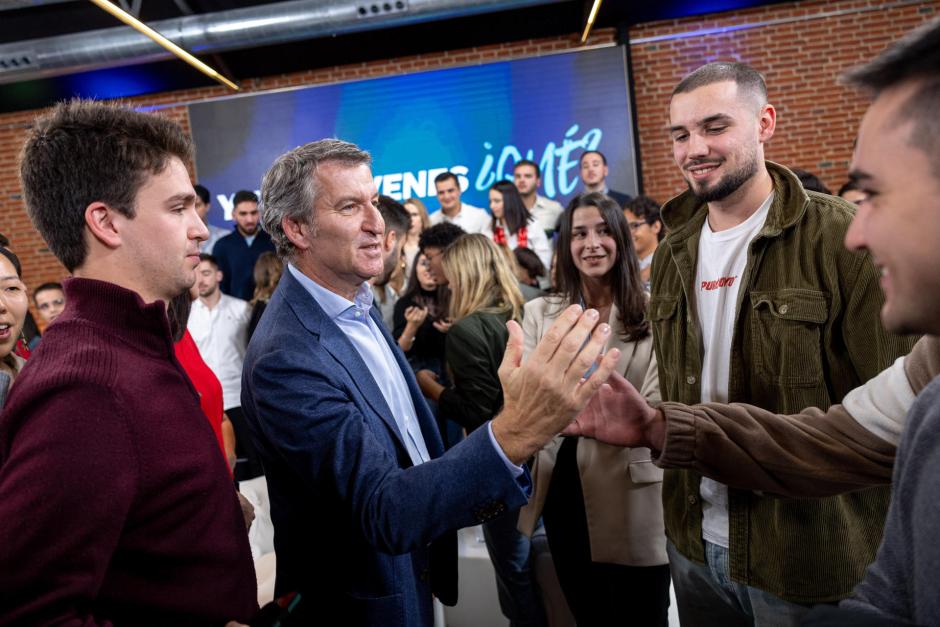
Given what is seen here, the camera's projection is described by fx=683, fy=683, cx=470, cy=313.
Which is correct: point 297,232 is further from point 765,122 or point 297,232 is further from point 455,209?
point 455,209

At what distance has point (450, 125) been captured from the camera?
7266mm

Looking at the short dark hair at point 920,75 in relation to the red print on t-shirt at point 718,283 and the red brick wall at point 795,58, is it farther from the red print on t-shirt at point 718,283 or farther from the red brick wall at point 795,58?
the red brick wall at point 795,58

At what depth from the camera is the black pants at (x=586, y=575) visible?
2.31 m

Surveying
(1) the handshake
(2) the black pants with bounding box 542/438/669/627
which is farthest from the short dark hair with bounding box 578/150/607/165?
(1) the handshake

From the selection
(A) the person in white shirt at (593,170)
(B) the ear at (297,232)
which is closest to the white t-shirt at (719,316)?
(B) the ear at (297,232)

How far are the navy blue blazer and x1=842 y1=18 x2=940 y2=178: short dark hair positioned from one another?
79 cm

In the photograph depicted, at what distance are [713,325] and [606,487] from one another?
0.78 meters

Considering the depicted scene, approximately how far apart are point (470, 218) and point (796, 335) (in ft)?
17.1

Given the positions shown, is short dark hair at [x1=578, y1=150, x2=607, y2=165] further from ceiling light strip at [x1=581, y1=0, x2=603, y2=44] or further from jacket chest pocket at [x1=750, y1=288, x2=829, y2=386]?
jacket chest pocket at [x1=750, y1=288, x2=829, y2=386]

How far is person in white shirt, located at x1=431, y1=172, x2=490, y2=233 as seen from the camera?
638cm

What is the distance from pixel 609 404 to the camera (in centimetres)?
153

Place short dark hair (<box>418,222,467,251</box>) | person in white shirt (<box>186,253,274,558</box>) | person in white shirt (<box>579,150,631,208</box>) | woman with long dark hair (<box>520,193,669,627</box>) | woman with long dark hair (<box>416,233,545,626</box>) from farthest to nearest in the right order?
1. person in white shirt (<box>579,150,631,208</box>)
2. person in white shirt (<box>186,253,274,558</box>)
3. short dark hair (<box>418,222,467,251</box>)
4. woman with long dark hair (<box>416,233,545,626</box>)
5. woman with long dark hair (<box>520,193,669,627</box>)

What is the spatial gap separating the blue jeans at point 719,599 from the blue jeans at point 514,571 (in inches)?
40.1

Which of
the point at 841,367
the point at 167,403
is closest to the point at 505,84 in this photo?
the point at 841,367
